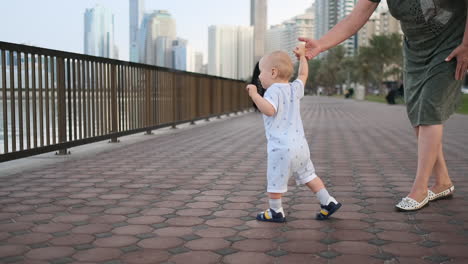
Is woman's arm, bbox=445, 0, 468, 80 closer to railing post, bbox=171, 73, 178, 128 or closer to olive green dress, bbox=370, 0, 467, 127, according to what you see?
olive green dress, bbox=370, 0, 467, 127

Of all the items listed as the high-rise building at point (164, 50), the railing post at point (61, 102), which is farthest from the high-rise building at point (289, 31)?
the railing post at point (61, 102)

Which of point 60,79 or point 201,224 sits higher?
point 60,79

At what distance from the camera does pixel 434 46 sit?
3.29m

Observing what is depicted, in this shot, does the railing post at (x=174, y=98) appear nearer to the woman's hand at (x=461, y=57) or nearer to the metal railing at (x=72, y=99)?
the metal railing at (x=72, y=99)

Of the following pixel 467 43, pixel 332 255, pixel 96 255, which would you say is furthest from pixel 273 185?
pixel 467 43

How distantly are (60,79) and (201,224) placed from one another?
139 inches

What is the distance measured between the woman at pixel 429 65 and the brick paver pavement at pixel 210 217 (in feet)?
1.12

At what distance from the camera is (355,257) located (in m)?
2.34

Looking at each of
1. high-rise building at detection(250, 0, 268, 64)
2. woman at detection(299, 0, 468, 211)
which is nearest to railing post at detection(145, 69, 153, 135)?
woman at detection(299, 0, 468, 211)

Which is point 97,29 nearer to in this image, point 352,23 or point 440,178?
point 352,23

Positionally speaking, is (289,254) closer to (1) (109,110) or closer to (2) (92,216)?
(2) (92,216)

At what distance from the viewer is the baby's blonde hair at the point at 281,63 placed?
2.92m

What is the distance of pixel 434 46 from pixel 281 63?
106 centimetres

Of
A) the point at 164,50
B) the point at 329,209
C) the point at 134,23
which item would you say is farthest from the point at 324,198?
the point at 134,23
